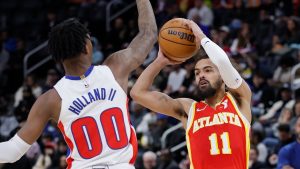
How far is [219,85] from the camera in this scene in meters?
6.14

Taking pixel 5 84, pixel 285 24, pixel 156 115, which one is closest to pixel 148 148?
pixel 156 115

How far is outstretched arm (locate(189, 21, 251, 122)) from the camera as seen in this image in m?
5.74

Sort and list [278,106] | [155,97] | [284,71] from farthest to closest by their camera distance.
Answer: [284,71] → [278,106] → [155,97]

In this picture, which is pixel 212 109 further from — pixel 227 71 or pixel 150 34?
pixel 150 34

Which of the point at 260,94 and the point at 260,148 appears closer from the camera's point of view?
the point at 260,148

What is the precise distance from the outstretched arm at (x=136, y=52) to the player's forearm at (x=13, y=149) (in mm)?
758

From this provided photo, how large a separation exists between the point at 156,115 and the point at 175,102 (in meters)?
7.90

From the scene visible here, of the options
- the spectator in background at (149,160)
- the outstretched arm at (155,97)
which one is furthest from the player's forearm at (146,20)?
the spectator in background at (149,160)

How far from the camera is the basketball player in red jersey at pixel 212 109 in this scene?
590cm

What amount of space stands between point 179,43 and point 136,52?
2.86ft

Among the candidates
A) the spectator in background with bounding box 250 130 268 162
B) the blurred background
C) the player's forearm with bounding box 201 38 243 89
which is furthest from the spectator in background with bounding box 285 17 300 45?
the player's forearm with bounding box 201 38 243 89

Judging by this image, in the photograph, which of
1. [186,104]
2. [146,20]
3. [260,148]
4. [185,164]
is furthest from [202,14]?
[146,20]

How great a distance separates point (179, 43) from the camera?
6121 mm

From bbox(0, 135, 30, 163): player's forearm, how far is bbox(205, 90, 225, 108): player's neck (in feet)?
5.97
